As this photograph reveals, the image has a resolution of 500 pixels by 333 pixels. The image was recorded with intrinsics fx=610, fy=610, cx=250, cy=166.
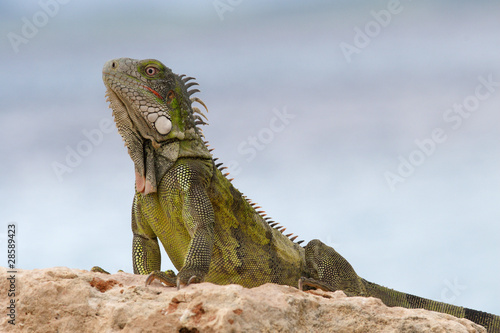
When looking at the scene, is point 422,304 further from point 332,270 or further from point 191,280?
point 191,280

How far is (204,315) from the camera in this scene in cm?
468

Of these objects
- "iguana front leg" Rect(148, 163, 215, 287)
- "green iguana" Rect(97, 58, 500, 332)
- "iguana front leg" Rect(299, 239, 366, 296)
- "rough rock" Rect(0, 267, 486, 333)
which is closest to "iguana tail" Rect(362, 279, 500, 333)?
"iguana front leg" Rect(299, 239, 366, 296)

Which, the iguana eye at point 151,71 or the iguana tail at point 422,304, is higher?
the iguana eye at point 151,71

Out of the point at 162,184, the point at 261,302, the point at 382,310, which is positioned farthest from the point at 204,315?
the point at 162,184

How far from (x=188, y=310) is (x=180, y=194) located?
8.39 ft

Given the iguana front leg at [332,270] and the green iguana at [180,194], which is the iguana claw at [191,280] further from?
the iguana front leg at [332,270]

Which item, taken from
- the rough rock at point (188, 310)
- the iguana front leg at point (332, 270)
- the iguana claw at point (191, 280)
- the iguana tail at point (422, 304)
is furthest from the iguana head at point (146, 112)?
the iguana tail at point (422, 304)

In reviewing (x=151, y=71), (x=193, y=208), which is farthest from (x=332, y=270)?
(x=151, y=71)

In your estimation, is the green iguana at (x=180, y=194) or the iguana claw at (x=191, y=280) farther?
the green iguana at (x=180, y=194)

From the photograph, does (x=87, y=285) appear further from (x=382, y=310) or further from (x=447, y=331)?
(x=447, y=331)

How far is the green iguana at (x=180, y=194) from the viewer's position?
282 inches

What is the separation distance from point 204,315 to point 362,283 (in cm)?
455

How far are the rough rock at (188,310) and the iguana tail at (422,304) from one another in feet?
10.6

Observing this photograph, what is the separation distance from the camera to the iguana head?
23.6ft
